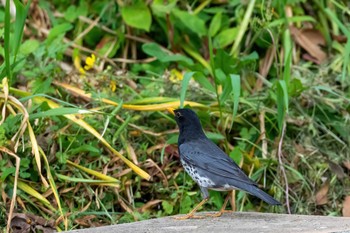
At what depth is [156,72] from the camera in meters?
6.43

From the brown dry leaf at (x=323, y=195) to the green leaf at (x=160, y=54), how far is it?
1.29 m

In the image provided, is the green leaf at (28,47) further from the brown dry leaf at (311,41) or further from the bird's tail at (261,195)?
the brown dry leaf at (311,41)

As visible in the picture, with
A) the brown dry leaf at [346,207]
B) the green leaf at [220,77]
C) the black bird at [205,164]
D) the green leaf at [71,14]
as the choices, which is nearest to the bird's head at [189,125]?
the black bird at [205,164]

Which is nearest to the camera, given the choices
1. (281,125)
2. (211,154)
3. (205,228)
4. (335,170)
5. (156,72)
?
(205,228)

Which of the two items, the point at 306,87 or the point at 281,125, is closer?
the point at 281,125

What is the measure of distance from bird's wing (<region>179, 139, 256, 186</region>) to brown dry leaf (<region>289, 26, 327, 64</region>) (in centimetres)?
188

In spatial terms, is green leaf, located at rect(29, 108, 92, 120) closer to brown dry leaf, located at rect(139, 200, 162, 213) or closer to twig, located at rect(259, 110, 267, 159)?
brown dry leaf, located at rect(139, 200, 162, 213)

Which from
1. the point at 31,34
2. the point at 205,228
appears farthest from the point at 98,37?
the point at 205,228

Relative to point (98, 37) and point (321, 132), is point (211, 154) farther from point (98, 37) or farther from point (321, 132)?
point (98, 37)

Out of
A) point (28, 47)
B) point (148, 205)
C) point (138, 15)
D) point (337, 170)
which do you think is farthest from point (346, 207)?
point (28, 47)

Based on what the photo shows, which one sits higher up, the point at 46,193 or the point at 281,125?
the point at 281,125

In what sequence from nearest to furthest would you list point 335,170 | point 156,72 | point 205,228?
point 205,228 → point 335,170 → point 156,72

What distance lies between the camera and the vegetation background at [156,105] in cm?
518

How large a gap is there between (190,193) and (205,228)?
1.10 metres
